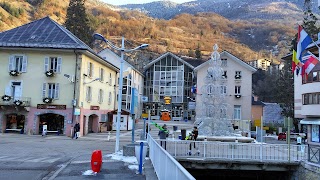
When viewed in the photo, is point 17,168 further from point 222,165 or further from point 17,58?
point 17,58

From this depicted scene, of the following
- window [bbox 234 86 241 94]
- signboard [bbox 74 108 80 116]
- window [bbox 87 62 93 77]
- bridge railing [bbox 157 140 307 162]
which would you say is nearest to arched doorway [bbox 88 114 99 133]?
window [bbox 87 62 93 77]

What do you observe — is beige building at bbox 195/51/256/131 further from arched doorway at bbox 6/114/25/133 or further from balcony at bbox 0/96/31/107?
arched doorway at bbox 6/114/25/133

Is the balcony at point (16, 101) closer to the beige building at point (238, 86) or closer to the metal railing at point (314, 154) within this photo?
the metal railing at point (314, 154)

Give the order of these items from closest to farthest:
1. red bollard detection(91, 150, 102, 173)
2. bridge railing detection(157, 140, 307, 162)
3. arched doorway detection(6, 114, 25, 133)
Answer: red bollard detection(91, 150, 102, 173) → bridge railing detection(157, 140, 307, 162) → arched doorway detection(6, 114, 25, 133)

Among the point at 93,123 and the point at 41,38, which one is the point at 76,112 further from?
the point at 41,38

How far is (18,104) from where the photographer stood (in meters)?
33.2

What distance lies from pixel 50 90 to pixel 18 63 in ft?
14.3

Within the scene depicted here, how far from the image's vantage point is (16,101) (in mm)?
33188

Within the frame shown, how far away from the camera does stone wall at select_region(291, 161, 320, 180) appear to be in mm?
17134

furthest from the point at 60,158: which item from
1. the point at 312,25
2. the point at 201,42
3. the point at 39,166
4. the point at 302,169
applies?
the point at 201,42

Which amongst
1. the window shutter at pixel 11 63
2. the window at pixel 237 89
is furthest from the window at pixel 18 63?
the window at pixel 237 89

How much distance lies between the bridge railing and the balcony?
63.5ft

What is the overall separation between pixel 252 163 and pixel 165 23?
157487 millimetres

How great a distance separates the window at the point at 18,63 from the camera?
115 ft
